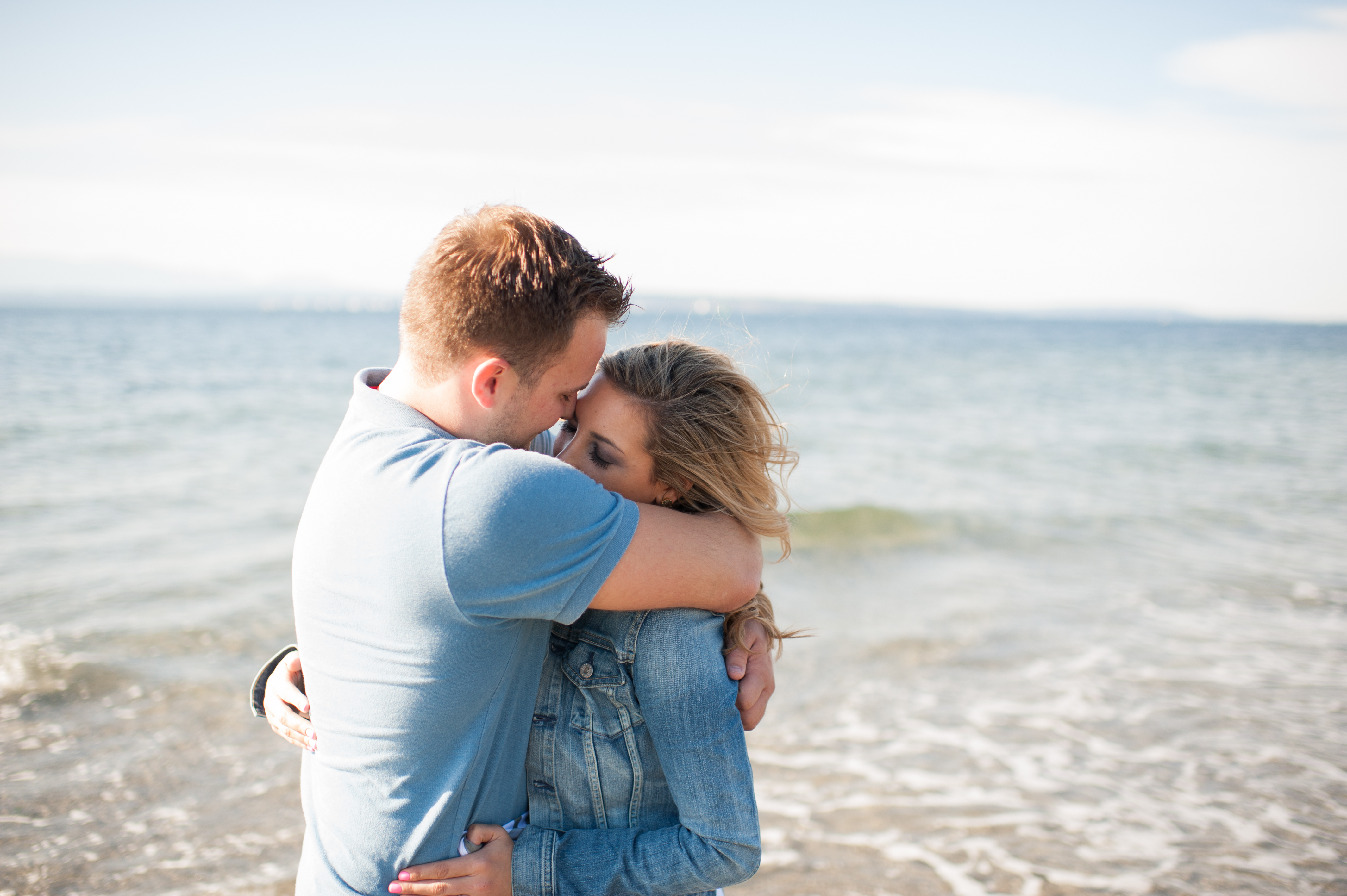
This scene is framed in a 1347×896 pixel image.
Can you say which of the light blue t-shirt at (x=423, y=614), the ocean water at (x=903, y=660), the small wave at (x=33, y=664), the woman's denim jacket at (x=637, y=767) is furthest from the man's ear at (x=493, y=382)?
the small wave at (x=33, y=664)

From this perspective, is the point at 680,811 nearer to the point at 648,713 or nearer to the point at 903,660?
the point at 648,713

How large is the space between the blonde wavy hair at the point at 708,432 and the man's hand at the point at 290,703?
113 cm

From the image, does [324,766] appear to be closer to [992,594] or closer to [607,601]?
[607,601]

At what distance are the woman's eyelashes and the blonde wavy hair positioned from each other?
0.12 meters

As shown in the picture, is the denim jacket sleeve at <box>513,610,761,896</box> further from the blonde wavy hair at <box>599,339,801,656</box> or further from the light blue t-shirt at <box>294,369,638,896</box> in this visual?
the blonde wavy hair at <box>599,339,801,656</box>

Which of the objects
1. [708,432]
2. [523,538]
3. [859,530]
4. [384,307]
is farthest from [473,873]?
[384,307]

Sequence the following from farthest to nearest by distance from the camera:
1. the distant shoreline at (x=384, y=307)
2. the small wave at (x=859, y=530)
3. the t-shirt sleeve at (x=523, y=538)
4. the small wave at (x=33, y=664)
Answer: the distant shoreline at (x=384, y=307)
the small wave at (x=859, y=530)
the small wave at (x=33, y=664)
the t-shirt sleeve at (x=523, y=538)

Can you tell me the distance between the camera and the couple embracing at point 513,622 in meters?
1.73

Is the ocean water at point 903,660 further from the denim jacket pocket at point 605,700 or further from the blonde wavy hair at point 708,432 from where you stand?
the denim jacket pocket at point 605,700

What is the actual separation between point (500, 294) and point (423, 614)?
2.32ft

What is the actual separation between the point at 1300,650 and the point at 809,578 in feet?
13.1

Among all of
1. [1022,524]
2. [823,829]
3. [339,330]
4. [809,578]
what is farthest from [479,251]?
[339,330]

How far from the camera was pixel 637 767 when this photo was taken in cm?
209

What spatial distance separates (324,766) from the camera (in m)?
2.01
